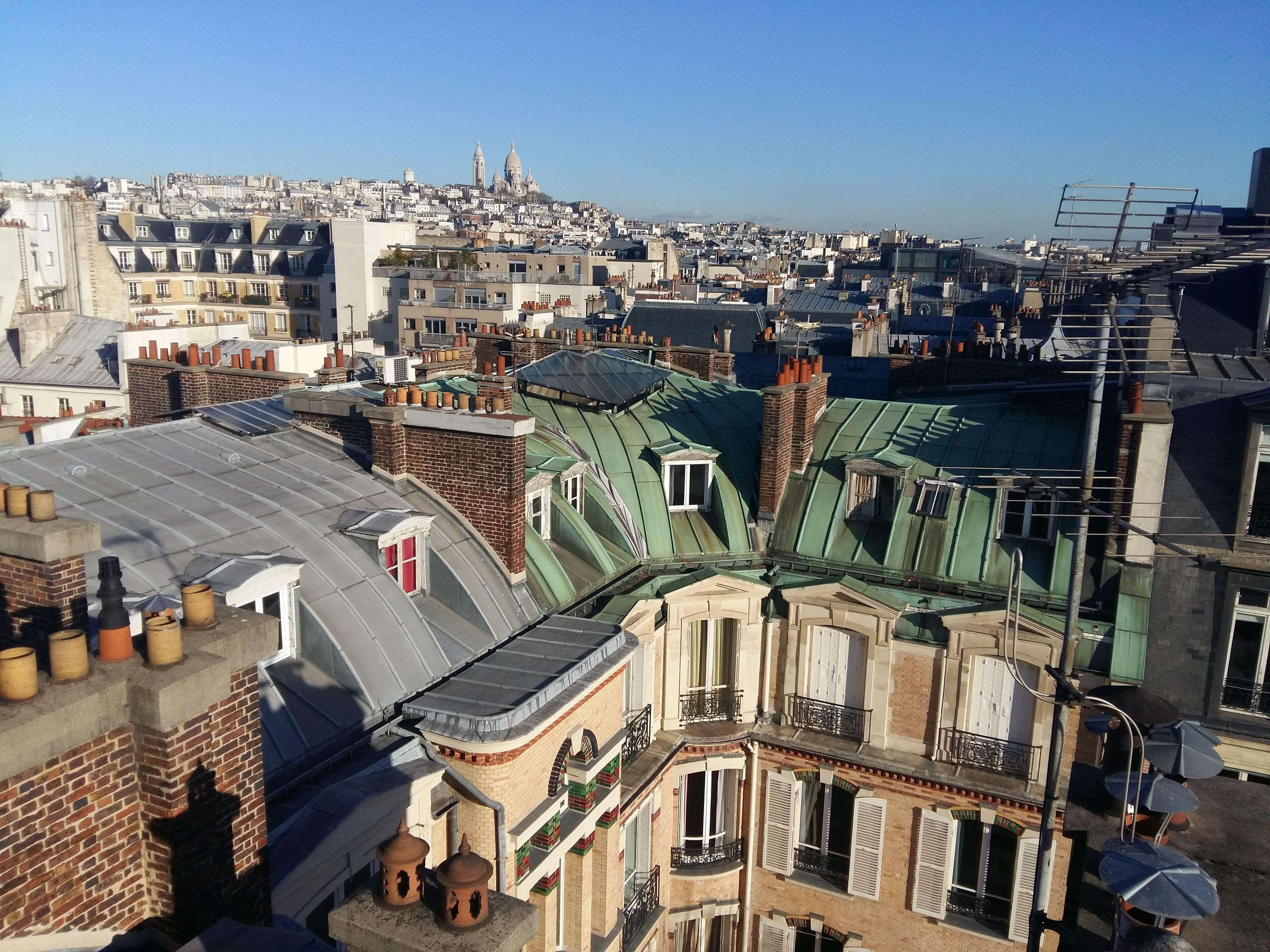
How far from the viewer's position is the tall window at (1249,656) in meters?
17.2

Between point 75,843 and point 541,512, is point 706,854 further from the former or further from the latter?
point 75,843

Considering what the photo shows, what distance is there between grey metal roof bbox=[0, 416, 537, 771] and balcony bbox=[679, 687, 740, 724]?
5131mm

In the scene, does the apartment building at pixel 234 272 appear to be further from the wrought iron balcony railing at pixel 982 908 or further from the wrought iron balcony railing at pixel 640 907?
the wrought iron balcony railing at pixel 982 908

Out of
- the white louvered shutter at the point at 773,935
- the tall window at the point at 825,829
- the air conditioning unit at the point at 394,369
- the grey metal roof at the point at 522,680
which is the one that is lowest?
the white louvered shutter at the point at 773,935

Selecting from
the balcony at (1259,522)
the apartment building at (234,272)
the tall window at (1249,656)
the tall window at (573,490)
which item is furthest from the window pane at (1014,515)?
the apartment building at (234,272)

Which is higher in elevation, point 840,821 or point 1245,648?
point 1245,648

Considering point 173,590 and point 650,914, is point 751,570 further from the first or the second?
point 173,590

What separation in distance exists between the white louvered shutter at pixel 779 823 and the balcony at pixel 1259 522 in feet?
32.0

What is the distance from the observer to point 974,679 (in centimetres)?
1900

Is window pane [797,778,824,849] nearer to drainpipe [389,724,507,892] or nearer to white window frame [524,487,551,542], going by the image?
white window frame [524,487,551,542]

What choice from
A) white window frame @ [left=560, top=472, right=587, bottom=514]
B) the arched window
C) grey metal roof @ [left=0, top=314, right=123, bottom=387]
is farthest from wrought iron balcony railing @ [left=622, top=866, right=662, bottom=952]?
grey metal roof @ [left=0, top=314, right=123, bottom=387]

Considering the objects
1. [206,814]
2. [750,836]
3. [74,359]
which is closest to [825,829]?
[750,836]

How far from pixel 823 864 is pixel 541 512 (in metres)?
9.53

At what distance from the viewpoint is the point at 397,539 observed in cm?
1562
